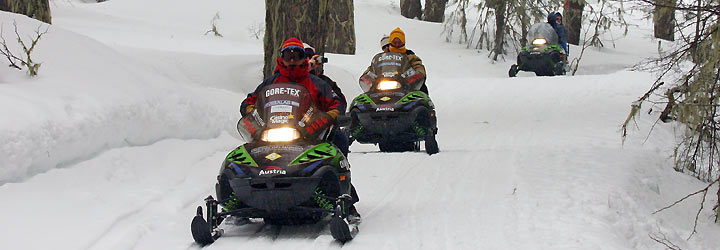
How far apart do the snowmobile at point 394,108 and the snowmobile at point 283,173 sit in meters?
4.24

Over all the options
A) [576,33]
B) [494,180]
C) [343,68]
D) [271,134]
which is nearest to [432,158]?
[494,180]

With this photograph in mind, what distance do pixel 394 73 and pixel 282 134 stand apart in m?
4.94

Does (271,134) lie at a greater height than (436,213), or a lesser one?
greater

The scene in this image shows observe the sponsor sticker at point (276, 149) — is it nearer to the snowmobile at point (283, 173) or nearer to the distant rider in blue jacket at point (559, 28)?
the snowmobile at point (283, 173)

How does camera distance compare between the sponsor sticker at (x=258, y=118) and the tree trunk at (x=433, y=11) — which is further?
the tree trunk at (x=433, y=11)

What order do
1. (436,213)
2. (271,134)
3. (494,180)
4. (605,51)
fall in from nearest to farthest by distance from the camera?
1. (271,134)
2. (436,213)
3. (494,180)
4. (605,51)

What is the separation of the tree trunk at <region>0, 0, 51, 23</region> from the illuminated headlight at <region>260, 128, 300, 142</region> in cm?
826

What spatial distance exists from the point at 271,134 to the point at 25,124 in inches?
99.8

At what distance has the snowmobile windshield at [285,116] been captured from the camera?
7113mm

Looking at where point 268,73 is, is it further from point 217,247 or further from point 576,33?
point 576,33

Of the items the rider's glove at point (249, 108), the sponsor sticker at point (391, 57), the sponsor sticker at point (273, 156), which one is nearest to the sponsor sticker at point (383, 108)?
the sponsor sticker at point (391, 57)

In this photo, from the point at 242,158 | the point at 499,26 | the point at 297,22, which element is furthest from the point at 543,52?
the point at 242,158

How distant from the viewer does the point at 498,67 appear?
2600 cm

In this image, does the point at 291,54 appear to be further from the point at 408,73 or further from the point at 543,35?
the point at 543,35
